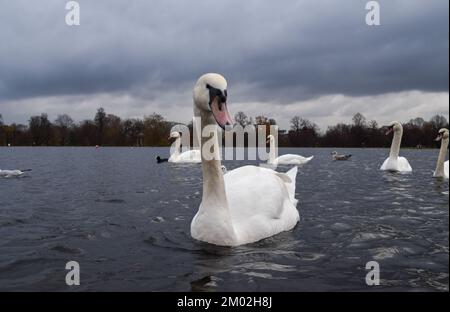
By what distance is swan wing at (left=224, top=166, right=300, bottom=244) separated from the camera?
6684 mm

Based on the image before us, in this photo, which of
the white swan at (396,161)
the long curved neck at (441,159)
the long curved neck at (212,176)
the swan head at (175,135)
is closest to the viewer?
the long curved neck at (212,176)

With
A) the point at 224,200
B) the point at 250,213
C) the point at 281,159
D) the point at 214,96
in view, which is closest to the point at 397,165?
the point at 281,159

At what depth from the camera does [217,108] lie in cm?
550

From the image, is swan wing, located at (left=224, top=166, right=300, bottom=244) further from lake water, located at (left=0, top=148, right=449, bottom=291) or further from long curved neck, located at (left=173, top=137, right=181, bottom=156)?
long curved neck, located at (left=173, top=137, right=181, bottom=156)

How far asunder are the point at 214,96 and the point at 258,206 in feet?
7.50

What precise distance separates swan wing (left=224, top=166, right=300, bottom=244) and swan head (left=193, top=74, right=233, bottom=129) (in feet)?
5.96

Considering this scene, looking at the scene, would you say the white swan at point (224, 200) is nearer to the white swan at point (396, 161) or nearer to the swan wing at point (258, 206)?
the swan wing at point (258, 206)

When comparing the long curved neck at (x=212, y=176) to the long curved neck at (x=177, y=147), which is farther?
the long curved neck at (x=177, y=147)

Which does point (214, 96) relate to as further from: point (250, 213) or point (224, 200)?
point (250, 213)

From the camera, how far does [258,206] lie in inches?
280

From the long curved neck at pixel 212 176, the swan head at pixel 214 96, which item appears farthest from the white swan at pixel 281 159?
the swan head at pixel 214 96

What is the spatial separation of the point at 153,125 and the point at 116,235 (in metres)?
75.8

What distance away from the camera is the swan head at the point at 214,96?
5.36 meters
